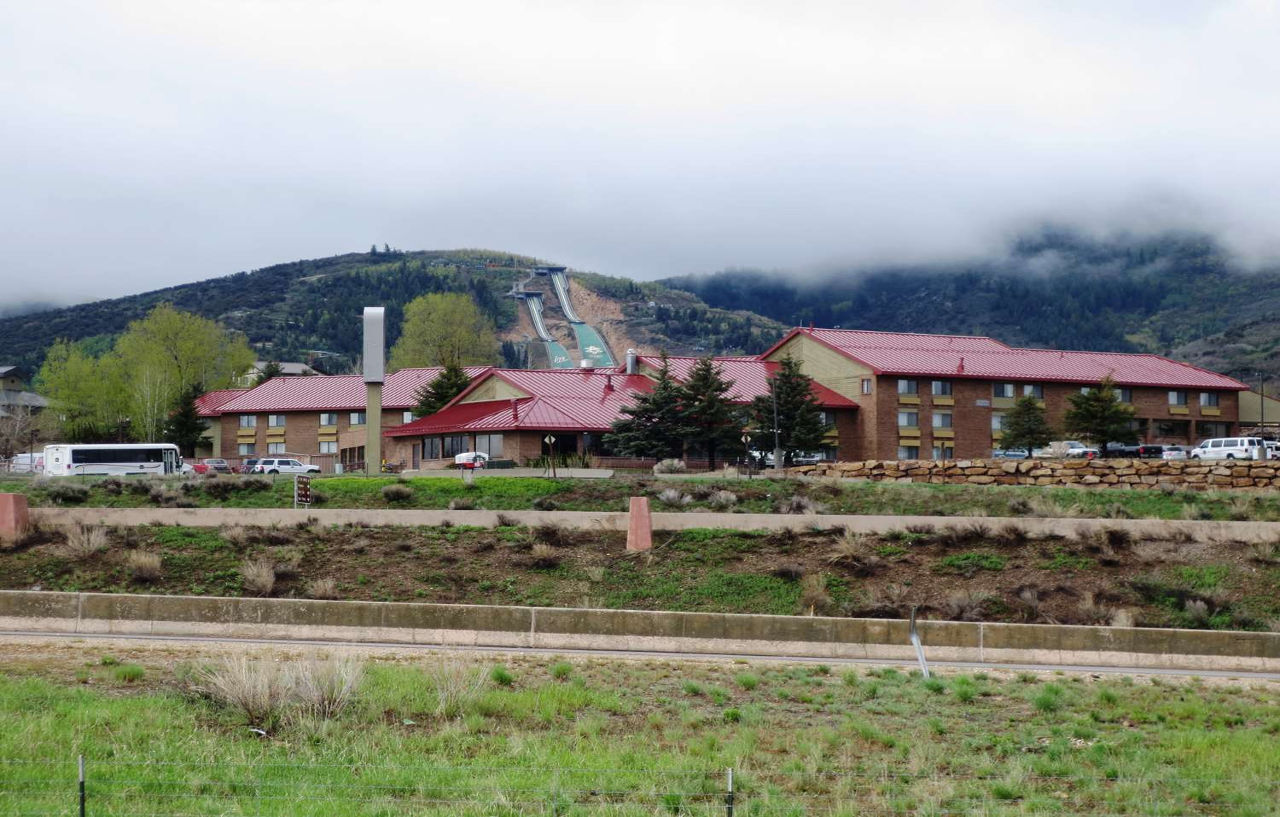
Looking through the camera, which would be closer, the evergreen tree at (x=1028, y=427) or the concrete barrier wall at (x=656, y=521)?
the concrete barrier wall at (x=656, y=521)

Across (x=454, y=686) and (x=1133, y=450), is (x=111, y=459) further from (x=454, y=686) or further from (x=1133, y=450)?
(x=1133, y=450)

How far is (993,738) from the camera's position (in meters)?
16.8

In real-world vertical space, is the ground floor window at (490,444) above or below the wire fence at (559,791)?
above

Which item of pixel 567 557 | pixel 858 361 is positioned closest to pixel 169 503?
pixel 567 557

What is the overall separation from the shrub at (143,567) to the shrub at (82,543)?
1.59 metres

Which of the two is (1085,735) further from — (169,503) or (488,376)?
(488,376)

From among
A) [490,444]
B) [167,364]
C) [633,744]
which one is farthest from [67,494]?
[167,364]

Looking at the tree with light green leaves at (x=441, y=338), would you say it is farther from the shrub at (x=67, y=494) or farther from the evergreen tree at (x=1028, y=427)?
the shrub at (x=67, y=494)

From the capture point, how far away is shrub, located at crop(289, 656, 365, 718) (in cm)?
1695

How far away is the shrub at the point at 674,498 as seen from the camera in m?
41.4

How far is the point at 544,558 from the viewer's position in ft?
108

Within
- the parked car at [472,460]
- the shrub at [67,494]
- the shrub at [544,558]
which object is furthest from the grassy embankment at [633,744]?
the parked car at [472,460]

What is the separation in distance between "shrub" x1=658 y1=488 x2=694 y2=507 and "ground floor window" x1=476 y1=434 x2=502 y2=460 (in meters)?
27.3

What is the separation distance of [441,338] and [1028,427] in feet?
188
